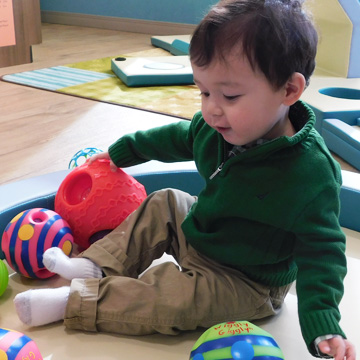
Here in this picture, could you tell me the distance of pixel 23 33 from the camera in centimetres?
251

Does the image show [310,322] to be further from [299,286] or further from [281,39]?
[281,39]

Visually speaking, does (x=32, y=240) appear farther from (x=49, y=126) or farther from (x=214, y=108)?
(x=49, y=126)

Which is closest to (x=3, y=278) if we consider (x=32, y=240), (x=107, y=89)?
(x=32, y=240)

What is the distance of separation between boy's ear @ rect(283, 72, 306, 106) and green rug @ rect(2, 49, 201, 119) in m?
1.08

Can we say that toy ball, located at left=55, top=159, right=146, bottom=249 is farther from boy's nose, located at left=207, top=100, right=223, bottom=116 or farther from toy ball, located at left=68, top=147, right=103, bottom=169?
boy's nose, located at left=207, top=100, right=223, bottom=116

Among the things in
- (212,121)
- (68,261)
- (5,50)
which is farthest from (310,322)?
(5,50)

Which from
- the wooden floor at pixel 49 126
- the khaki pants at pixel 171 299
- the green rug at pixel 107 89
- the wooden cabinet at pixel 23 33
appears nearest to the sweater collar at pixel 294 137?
the khaki pants at pixel 171 299

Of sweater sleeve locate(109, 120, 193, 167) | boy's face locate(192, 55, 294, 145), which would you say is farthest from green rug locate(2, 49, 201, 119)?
boy's face locate(192, 55, 294, 145)

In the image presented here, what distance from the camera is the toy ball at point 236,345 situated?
0.61m

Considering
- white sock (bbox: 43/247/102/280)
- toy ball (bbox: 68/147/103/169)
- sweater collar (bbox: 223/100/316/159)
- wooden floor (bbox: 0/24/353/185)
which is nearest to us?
sweater collar (bbox: 223/100/316/159)

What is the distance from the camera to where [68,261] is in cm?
84

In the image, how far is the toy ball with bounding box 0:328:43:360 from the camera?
2.02 ft

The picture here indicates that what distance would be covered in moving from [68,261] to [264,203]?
318 millimetres

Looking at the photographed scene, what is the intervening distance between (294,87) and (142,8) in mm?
3193
